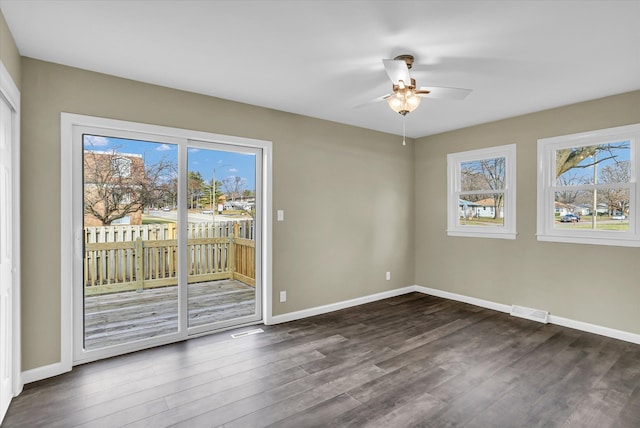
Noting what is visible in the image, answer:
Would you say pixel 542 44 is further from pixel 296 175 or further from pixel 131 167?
pixel 131 167

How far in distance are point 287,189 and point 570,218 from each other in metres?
3.35

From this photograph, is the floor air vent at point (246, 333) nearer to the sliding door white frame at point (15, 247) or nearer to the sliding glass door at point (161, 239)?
the sliding glass door at point (161, 239)

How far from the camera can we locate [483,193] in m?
4.73

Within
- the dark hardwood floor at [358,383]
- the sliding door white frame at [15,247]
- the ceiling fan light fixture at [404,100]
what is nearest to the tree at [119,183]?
the sliding door white frame at [15,247]

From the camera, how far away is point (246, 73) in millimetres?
2965

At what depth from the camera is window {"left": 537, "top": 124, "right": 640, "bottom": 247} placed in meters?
3.49

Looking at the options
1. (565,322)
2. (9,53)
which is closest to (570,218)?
(565,322)

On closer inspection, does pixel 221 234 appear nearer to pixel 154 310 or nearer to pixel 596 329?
pixel 154 310

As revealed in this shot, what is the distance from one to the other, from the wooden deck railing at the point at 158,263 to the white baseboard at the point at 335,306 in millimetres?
562

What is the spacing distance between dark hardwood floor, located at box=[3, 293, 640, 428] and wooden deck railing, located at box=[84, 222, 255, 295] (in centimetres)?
65

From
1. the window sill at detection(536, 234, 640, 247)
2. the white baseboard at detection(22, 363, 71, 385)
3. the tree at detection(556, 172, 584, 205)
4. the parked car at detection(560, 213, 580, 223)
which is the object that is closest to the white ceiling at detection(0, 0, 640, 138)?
the tree at detection(556, 172, 584, 205)

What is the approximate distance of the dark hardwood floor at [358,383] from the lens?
219cm

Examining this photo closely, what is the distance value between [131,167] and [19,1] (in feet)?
4.84

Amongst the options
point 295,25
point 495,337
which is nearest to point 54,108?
point 295,25
